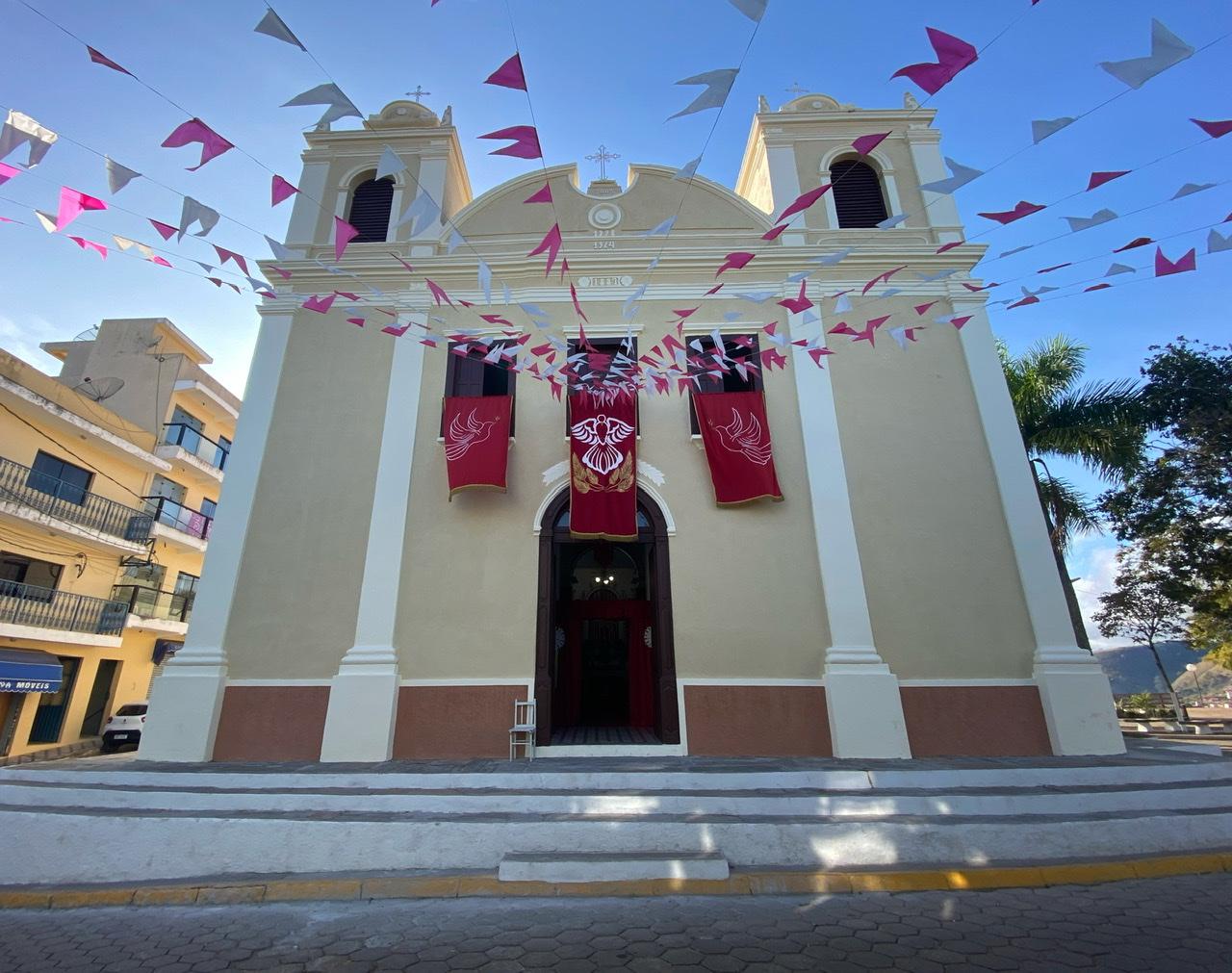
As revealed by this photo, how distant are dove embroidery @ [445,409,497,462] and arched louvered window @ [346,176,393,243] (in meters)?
4.09

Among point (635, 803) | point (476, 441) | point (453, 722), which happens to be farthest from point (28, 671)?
point (635, 803)

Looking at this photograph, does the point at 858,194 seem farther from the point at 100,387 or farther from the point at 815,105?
the point at 100,387

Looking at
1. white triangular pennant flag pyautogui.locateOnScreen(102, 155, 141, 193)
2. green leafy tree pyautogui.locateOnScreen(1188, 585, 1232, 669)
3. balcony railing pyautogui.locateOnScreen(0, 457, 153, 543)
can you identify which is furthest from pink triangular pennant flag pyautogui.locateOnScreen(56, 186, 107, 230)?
green leafy tree pyautogui.locateOnScreen(1188, 585, 1232, 669)

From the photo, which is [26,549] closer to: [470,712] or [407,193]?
[407,193]

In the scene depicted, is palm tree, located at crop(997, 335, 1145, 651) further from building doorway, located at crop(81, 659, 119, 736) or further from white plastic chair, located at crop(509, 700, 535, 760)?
building doorway, located at crop(81, 659, 119, 736)

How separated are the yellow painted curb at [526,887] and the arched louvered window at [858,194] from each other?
374 inches

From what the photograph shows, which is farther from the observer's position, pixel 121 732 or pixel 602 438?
pixel 121 732

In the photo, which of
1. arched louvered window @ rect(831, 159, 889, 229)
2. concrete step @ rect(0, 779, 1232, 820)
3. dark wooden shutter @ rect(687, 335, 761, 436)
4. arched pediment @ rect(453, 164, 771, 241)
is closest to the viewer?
concrete step @ rect(0, 779, 1232, 820)

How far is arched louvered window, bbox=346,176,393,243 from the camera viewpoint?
1041cm

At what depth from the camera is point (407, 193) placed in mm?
10453

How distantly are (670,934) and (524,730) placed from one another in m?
4.03

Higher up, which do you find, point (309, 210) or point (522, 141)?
point (309, 210)

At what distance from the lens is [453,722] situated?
7570 millimetres

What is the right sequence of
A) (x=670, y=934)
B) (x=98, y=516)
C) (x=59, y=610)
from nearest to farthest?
(x=670, y=934)
(x=59, y=610)
(x=98, y=516)
